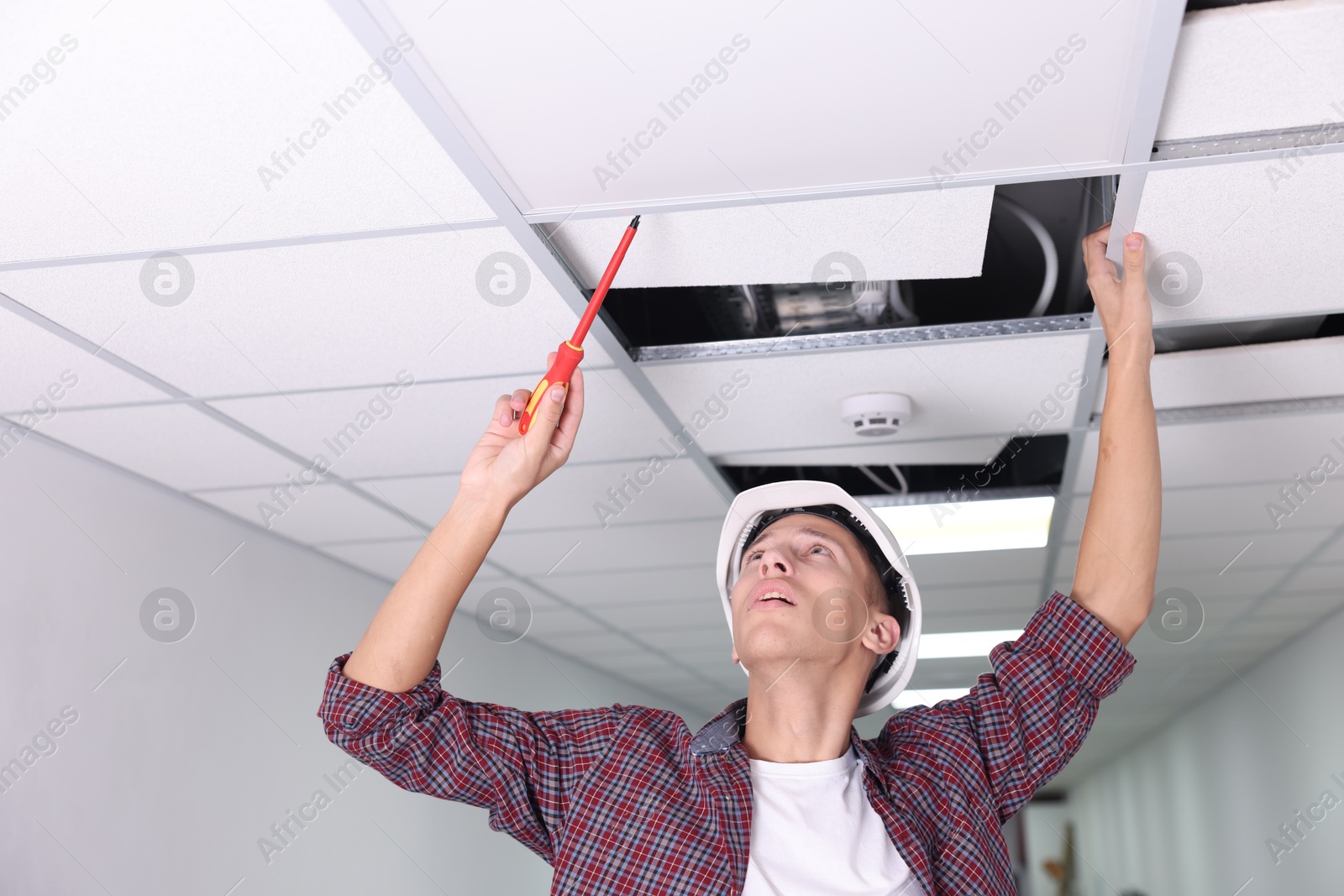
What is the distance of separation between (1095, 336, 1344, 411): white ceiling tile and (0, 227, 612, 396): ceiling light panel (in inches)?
44.3

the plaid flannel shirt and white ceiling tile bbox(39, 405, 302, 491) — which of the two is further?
white ceiling tile bbox(39, 405, 302, 491)

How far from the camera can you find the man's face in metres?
1.52

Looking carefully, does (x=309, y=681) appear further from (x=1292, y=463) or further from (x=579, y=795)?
(x=1292, y=463)

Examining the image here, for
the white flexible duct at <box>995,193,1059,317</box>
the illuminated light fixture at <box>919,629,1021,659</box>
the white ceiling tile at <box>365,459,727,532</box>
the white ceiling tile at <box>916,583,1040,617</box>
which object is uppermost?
the illuminated light fixture at <box>919,629,1021,659</box>

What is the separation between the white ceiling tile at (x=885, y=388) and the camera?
1.94 meters

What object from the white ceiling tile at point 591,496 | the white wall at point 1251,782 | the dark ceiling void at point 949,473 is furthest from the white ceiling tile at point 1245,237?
the white wall at point 1251,782

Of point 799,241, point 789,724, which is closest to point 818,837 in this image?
point 789,724

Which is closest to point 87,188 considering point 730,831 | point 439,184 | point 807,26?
point 439,184

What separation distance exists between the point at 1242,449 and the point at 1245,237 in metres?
1.04

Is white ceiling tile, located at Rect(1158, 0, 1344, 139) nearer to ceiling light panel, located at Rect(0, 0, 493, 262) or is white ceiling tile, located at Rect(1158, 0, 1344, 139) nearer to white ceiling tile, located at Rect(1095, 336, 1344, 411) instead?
white ceiling tile, located at Rect(1095, 336, 1344, 411)

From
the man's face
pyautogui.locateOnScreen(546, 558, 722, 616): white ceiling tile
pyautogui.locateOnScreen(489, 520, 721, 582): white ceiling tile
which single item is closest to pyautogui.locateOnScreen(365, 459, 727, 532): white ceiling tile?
pyautogui.locateOnScreen(489, 520, 721, 582): white ceiling tile

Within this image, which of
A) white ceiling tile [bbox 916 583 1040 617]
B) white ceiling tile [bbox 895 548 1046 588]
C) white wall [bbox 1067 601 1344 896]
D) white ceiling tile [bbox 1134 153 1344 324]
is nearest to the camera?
white ceiling tile [bbox 1134 153 1344 324]

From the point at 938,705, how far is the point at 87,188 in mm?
1439

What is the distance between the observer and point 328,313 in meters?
1.74
